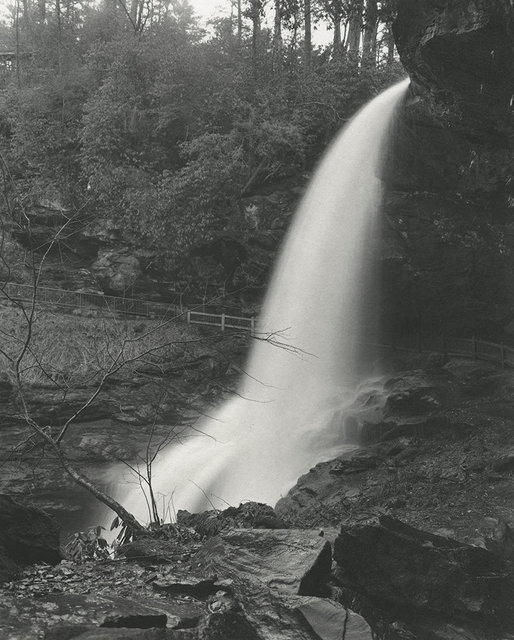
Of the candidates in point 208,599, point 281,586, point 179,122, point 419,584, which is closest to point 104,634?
point 208,599

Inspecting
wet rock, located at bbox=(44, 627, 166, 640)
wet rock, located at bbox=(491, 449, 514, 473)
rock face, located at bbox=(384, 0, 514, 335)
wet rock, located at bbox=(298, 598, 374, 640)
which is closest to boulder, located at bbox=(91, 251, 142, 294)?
rock face, located at bbox=(384, 0, 514, 335)

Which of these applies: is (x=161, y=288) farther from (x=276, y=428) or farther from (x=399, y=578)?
(x=399, y=578)

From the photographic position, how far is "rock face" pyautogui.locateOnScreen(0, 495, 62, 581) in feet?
18.9

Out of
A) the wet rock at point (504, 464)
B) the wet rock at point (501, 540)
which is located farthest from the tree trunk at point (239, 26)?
the wet rock at point (501, 540)

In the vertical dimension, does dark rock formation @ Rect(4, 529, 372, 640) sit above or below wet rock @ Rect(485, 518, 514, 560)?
above

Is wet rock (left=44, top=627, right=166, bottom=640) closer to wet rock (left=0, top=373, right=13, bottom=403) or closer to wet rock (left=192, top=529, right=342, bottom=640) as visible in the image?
wet rock (left=192, top=529, right=342, bottom=640)

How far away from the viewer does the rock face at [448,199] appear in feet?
35.8

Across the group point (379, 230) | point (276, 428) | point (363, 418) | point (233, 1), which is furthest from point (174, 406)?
point (233, 1)

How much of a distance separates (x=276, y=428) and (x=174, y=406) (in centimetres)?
281

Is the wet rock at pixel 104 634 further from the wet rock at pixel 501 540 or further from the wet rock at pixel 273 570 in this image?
the wet rock at pixel 501 540

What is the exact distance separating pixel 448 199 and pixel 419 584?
44.2 feet

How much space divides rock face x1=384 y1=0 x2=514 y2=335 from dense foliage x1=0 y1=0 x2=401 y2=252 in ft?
11.6

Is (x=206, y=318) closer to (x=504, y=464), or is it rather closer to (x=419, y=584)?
(x=504, y=464)

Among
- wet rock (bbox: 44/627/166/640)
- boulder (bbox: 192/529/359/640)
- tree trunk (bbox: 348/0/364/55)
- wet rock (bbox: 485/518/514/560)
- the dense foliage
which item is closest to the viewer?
wet rock (bbox: 44/627/166/640)
